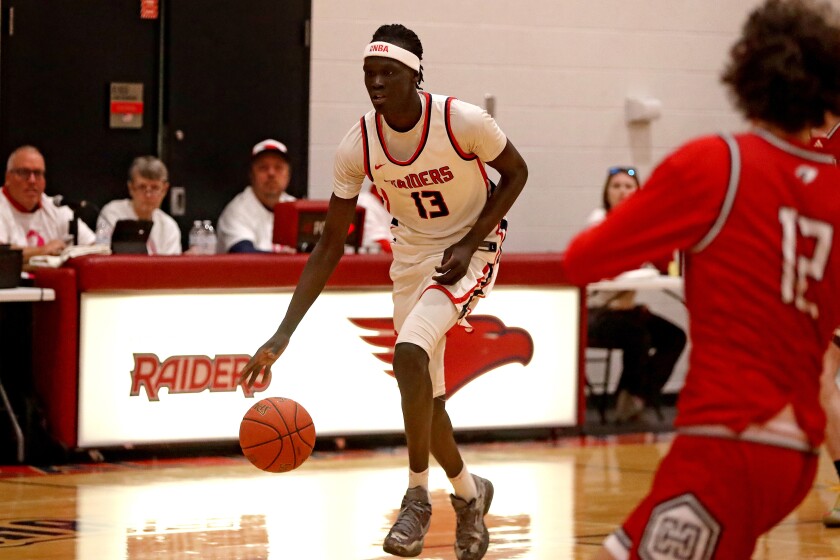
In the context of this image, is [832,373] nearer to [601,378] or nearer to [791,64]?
[791,64]

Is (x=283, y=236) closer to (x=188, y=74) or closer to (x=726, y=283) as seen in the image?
(x=188, y=74)

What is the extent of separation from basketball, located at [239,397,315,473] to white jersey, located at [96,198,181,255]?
13.3 feet

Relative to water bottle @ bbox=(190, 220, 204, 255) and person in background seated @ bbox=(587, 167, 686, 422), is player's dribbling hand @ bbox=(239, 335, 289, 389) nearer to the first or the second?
water bottle @ bbox=(190, 220, 204, 255)

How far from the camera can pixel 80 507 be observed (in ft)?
20.2

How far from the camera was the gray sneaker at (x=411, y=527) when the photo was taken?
467 cm

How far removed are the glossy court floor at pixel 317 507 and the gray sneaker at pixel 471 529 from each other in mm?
241

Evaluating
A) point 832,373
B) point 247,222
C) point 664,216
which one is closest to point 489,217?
point 832,373

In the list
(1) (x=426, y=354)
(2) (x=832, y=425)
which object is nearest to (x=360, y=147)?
(1) (x=426, y=354)

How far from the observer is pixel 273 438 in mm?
4855

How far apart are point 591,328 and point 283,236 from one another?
2505mm

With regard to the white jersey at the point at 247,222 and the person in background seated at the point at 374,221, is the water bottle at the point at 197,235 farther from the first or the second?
the person in background seated at the point at 374,221

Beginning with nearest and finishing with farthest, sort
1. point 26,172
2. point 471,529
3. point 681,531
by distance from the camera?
point 681,531, point 471,529, point 26,172

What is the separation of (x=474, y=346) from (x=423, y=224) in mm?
2965

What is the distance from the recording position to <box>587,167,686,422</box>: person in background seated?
933 centimetres
